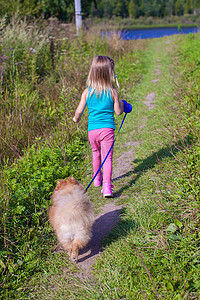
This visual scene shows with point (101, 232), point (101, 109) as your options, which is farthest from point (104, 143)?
point (101, 232)

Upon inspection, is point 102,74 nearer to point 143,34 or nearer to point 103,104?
point 103,104

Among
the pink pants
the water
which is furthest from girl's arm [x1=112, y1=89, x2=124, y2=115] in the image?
the water

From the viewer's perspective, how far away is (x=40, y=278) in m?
2.59

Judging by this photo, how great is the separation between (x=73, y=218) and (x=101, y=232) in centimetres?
88

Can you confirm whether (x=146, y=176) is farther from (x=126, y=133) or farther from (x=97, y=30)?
(x=97, y=30)

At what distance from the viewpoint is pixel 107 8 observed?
26625mm

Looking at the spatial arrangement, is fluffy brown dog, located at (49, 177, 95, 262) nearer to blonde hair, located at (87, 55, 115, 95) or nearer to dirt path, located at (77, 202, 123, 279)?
dirt path, located at (77, 202, 123, 279)

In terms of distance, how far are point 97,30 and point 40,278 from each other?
11.0 m

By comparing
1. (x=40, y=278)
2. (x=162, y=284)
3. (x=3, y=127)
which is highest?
(x=3, y=127)

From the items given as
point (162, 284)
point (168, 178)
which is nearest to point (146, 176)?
point (168, 178)

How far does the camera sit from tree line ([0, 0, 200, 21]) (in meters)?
12.1

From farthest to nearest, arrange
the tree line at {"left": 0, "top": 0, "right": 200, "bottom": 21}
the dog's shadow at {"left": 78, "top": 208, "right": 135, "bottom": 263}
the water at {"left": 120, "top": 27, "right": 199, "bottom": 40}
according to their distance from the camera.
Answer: the water at {"left": 120, "top": 27, "right": 199, "bottom": 40} → the tree line at {"left": 0, "top": 0, "right": 200, "bottom": 21} → the dog's shadow at {"left": 78, "top": 208, "right": 135, "bottom": 263}

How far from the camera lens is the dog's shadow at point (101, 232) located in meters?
2.89

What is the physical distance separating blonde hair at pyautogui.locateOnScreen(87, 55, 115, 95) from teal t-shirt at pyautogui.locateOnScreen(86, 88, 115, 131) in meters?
0.07
